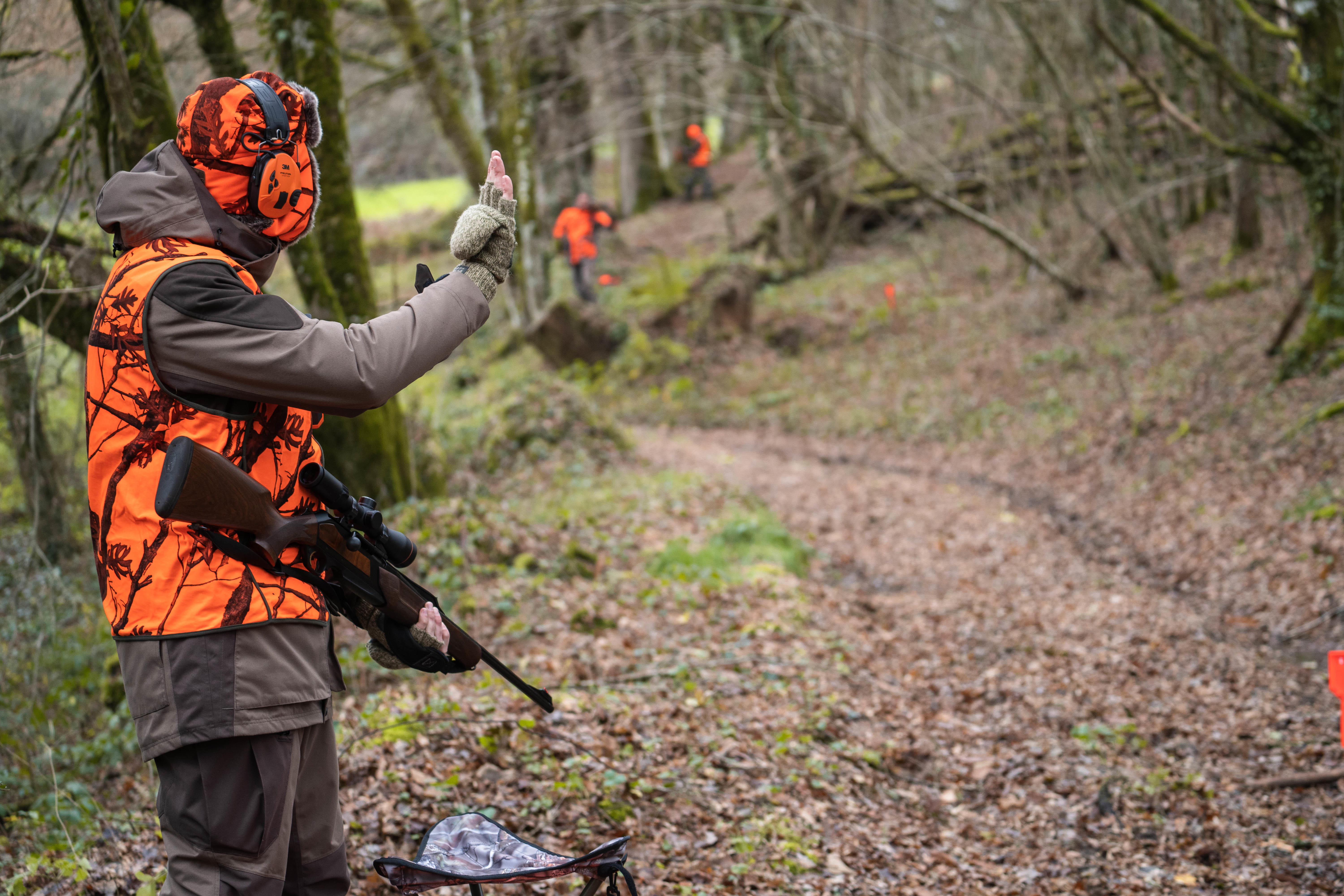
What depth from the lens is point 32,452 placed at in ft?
16.0

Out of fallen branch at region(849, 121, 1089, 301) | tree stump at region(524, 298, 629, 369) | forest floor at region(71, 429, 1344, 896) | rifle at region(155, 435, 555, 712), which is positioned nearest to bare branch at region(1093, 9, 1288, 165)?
fallen branch at region(849, 121, 1089, 301)

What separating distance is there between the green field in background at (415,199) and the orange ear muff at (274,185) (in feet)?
86.7

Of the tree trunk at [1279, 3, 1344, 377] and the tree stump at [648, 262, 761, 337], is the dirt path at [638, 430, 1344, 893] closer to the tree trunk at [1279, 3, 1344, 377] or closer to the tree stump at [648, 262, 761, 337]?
the tree trunk at [1279, 3, 1344, 377]

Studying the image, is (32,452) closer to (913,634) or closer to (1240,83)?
(913,634)

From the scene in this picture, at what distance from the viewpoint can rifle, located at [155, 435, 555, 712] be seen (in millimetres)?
2020

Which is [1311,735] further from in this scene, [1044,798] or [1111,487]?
[1111,487]

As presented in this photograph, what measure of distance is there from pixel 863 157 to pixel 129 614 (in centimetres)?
2062

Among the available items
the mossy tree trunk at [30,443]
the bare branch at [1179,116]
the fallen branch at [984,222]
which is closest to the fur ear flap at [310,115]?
the mossy tree trunk at [30,443]

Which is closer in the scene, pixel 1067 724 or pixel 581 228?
pixel 1067 724

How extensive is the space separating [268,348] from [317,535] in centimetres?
50

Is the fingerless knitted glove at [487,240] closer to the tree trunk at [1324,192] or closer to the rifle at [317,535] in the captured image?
the rifle at [317,535]

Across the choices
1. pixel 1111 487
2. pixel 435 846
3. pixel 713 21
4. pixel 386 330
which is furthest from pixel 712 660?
pixel 713 21

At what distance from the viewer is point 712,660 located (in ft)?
19.9

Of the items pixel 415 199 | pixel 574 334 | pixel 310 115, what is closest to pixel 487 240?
pixel 310 115
